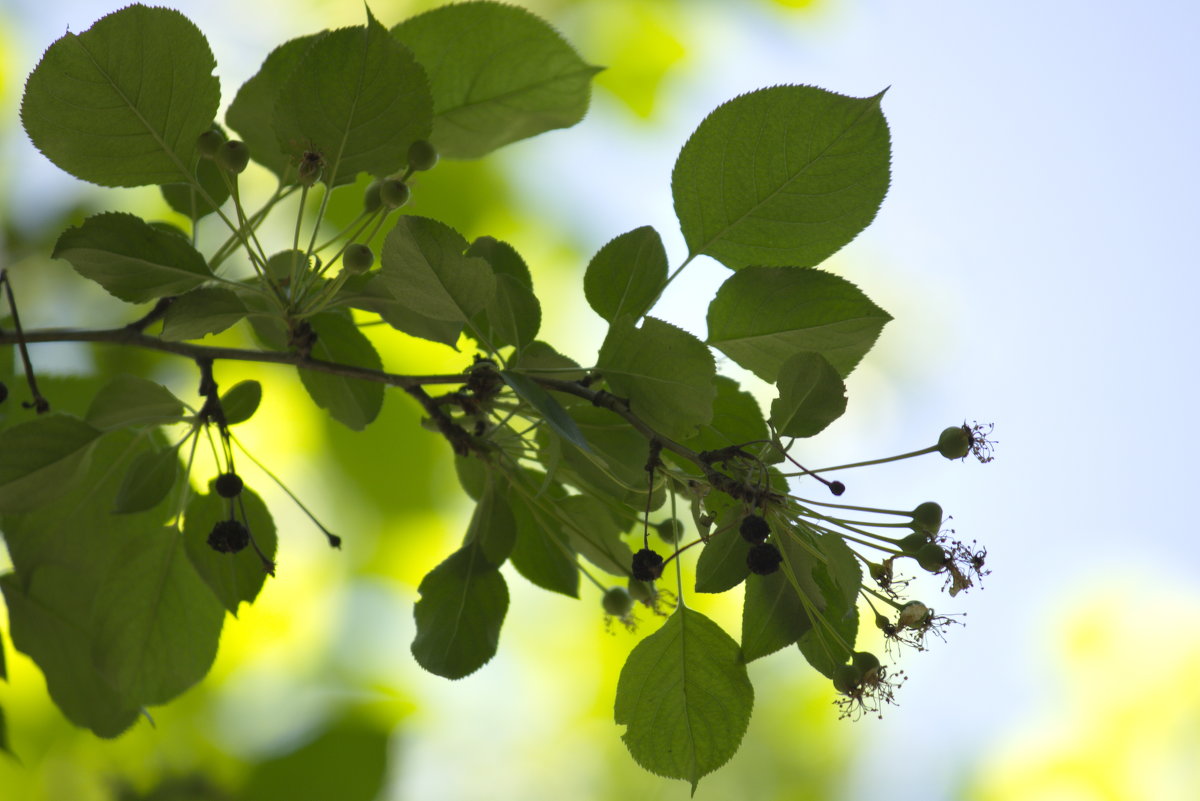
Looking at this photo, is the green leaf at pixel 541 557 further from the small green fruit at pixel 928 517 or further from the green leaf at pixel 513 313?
the small green fruit at pixel 928 517

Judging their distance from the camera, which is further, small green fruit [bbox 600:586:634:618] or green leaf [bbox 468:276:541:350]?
small green fruit [bbox 600:586:634:618]

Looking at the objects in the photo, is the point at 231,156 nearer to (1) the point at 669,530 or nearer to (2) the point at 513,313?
(2) the point at 513,313

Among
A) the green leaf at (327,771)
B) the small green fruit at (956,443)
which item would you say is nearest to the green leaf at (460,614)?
the small green fruit at (956,443)

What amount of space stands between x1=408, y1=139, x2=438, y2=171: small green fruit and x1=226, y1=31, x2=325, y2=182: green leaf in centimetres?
12

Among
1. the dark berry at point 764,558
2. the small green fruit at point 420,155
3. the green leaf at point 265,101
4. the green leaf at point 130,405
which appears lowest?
the dark berry at point 764,558

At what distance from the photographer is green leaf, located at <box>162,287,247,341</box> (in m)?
0.59

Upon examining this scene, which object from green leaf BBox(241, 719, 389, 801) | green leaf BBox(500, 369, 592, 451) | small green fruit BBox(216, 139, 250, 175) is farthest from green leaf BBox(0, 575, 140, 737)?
green leaf BBox(241, 719, 389, 801)

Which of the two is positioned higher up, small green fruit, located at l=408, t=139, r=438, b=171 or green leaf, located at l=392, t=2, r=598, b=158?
green leaf, located at l=392, t=2, r=598, b=158

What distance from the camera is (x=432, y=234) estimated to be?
565 millimetres

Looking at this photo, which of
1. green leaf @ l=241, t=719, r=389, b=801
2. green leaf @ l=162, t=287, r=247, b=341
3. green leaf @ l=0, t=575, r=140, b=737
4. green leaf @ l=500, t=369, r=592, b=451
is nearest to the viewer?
green leaf @ l=500, t=369, r=592, b=451

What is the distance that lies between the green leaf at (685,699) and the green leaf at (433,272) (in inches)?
9.5

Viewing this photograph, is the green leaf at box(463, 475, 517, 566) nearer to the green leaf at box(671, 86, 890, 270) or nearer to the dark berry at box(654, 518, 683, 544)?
the dark berry at box(654, 518, 683, 544)

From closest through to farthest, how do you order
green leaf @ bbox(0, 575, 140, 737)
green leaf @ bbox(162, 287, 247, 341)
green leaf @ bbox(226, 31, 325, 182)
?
1. green leaf @ bbox(162, 287, 247, 341)
2. green leaf @ bbox(226, 31, 325, 182)
3. green leaf @ bbox(0, 575, 140, 737)

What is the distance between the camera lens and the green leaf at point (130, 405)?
0.71 metres
